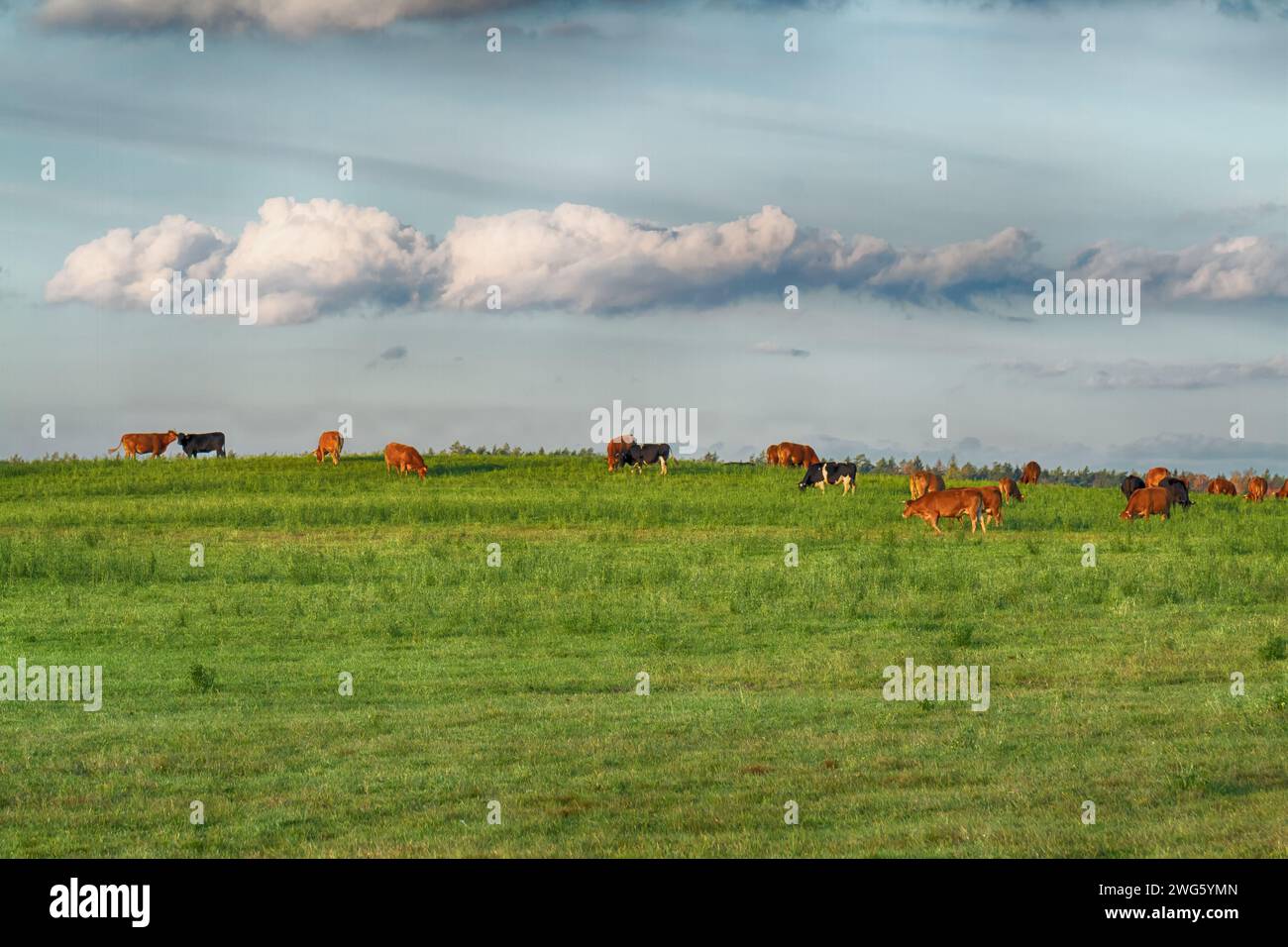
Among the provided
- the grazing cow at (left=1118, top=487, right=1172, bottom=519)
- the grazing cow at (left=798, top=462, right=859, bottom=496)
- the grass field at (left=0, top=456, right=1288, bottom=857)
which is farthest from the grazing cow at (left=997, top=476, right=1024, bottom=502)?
the grass field at (left=0, top=456, right=1288, bottom=857)

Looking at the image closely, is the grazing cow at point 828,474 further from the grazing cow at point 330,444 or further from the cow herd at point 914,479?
the grazing cow at point 330,444

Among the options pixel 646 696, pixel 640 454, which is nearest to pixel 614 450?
pixel 640 454

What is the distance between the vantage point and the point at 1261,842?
9.84 metres

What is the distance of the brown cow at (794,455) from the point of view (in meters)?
63.4

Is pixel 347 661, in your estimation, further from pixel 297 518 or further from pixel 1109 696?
pixel 297 518

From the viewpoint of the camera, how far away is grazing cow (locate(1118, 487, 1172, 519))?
136 feet

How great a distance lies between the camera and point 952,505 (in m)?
38.2

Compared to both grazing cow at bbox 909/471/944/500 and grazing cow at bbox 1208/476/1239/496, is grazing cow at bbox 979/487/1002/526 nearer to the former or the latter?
grazing cow at bbox 909/471/944/500

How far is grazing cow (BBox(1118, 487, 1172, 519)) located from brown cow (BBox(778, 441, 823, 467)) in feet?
74.3

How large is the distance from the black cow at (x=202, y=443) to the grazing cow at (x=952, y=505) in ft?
124

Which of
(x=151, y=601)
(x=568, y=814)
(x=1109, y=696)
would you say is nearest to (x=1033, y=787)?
(x=568, y=814)

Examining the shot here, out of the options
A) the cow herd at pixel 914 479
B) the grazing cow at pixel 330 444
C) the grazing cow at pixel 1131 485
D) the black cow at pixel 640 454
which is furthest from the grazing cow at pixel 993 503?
the grazing cow at pixel 330 444

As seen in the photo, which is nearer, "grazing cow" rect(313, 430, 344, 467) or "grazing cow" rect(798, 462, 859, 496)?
"grazing cow" rect(798, 462, 859, 496)
